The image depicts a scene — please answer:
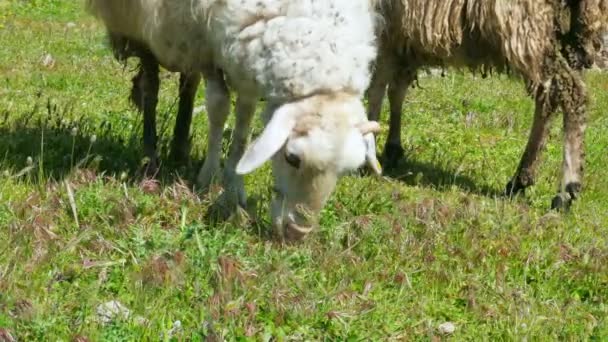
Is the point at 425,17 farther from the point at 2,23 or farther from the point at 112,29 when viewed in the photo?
the point at 2,23

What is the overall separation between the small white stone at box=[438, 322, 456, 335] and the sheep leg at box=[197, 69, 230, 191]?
1926 mm

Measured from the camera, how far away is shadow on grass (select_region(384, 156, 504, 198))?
7207 mm

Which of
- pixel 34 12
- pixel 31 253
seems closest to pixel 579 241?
pixel 31 253

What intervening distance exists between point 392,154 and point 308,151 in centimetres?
318

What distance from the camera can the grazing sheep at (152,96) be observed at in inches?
259

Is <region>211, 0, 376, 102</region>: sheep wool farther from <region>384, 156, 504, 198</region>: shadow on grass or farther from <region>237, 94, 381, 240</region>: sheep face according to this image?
<region>384, 156, 504, 198</region>: shadow on grass

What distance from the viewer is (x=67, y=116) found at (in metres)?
7.82

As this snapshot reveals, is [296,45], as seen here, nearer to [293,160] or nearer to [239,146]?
[293,160]

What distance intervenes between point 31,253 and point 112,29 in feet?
8.68

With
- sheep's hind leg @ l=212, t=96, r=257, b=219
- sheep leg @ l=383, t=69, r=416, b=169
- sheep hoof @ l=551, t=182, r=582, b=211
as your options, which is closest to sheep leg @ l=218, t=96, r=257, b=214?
sheep's hind leg @ l=212, t=96, r=257, b=219

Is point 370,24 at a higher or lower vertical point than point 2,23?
higher

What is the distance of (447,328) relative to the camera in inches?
168

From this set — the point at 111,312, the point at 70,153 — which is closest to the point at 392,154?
the point at 70,153

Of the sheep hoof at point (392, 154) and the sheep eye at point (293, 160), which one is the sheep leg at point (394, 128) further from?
the sheep eye at point (293, 160)
